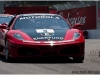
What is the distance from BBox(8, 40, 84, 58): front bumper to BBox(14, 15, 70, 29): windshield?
1061 mm

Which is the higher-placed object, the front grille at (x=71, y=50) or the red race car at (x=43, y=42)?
the red race car at (x=43, y=42)

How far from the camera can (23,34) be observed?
1016 centimetres

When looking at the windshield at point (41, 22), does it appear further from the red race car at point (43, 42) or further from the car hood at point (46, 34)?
the car hood at point (46, 34)

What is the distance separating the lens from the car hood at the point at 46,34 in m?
10.1

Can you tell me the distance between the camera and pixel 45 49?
9883mm

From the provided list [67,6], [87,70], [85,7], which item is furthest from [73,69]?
[67,6]

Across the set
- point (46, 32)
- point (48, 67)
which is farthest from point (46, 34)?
point (48, 67)

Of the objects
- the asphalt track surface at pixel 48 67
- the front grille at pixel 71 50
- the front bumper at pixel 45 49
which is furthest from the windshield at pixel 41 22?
the front grille at pixel 71 50

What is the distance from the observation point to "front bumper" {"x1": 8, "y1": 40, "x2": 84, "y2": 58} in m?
9.88

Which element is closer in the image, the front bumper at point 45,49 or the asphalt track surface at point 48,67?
the asphalt track surface at point 48,67

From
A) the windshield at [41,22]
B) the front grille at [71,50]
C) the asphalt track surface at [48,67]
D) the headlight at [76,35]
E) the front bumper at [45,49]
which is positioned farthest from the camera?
the windshield at [41,22]

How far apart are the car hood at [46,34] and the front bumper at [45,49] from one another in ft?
0.77

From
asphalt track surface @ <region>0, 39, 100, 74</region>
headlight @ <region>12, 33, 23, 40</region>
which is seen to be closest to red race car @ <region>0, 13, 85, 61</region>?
headlight @ <region>12, 33, 23, 40</region>

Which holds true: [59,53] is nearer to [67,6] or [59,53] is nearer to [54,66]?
[54,66]
